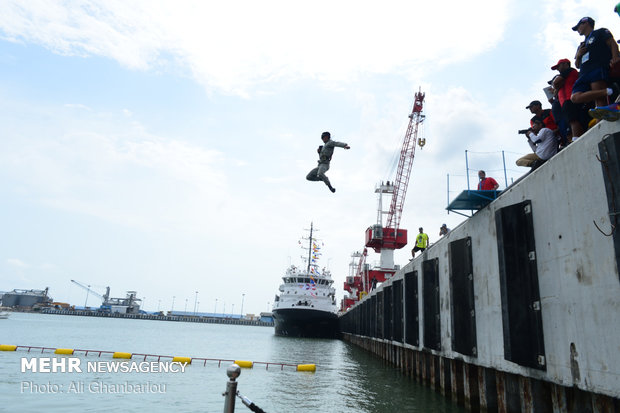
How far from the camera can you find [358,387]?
13516mm

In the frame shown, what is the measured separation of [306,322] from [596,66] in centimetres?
4116

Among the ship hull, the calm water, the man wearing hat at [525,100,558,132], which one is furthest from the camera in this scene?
the ship hull

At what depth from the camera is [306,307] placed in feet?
140

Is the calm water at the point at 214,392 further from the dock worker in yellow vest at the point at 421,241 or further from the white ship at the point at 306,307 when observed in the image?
the white ship at the point at 306,307

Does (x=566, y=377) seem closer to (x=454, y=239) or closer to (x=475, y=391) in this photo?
(x=475, y=391)

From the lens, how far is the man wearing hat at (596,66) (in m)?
5.45

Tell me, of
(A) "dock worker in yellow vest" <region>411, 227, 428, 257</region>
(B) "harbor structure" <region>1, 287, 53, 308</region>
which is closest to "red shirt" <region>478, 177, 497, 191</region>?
(A) "dock worker in yellow vest" <region>411, 227, 428, 257</region>

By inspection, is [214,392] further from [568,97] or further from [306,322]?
[306,322]

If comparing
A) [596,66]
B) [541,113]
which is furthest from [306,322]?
[596,66]

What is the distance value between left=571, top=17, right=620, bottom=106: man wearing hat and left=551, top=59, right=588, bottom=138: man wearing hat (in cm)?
52

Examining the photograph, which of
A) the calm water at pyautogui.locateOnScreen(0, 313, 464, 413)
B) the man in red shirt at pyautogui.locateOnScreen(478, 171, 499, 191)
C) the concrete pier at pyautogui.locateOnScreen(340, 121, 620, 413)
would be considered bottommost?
the calm water at pyautogui.locateOnScreen(0, 313, 464, 413)

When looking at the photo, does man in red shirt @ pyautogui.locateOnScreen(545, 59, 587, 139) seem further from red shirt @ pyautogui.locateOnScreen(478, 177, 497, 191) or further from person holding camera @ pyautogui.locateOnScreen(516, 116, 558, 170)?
red shirt @ pyautogui.locateOnScreen(478, 177, 497, 191)

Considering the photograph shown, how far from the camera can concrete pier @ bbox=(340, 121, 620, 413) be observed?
463cm

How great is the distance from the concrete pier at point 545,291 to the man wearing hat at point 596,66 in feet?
2.71
